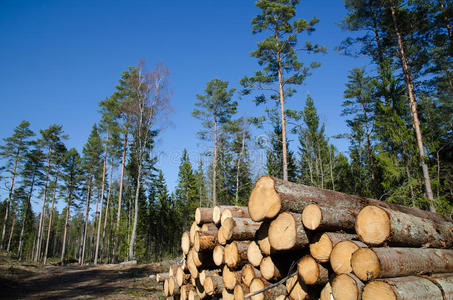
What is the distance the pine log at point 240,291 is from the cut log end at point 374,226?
2042 millimetres

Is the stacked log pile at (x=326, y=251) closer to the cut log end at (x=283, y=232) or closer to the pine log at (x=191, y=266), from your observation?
the cut log end at (x=283, y=232)

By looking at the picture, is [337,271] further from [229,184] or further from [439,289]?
[229,184]

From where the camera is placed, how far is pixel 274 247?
3473mm

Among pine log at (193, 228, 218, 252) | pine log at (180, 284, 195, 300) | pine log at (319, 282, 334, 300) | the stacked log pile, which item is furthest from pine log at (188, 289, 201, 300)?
pine log at (319, 282, 334, 300)

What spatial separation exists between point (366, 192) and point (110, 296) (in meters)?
17.4

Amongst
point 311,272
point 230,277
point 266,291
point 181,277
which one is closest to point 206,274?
point 230,277

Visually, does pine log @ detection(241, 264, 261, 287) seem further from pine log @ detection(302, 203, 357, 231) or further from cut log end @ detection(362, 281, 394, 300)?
cut log end @ detection(362, 281, 394, 300)

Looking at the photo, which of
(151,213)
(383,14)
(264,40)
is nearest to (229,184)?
(151,213)

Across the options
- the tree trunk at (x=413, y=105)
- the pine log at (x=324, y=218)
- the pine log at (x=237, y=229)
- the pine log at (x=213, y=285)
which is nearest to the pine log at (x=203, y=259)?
the pine log at (x=213, y=285)

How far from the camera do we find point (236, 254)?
4293 millimetres

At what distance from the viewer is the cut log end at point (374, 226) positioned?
3.08 meters

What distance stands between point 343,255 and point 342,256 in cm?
2

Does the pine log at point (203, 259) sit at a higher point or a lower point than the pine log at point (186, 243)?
lower

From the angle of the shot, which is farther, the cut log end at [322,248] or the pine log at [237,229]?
the pine log at [237,229]
